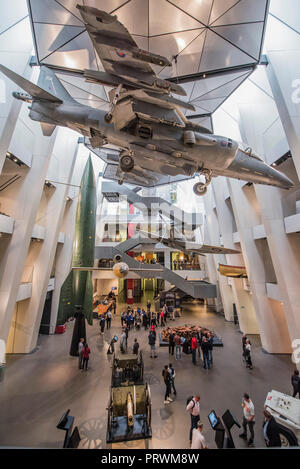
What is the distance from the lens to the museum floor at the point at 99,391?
5.53 metres

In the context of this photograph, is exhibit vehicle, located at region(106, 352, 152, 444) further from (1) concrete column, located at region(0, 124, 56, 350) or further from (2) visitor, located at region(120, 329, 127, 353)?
(1) concrete column, located at region(0, 124, 56, 350)

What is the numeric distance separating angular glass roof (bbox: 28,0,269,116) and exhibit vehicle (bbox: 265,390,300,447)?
11693 mm

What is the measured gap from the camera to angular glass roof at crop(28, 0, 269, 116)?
652 centimetres

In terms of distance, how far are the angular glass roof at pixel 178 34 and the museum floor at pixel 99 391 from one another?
12579mm

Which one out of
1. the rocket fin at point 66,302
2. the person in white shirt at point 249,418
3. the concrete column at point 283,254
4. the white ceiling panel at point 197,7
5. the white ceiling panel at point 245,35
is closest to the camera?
the person in white shirt at point 249,418

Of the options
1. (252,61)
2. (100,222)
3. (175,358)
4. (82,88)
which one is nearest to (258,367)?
(175,358)

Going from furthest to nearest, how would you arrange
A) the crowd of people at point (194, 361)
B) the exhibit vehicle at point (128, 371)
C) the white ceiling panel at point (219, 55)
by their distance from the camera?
the white ceiling panel at point (219, 55) → the exhibit vehicle at point (128, 371) → the crowd of people at point (194, 361)

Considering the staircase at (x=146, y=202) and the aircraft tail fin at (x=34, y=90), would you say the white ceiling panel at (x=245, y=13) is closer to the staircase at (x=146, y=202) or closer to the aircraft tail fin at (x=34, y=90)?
the aircraft tail fin at (x=34, y=90)

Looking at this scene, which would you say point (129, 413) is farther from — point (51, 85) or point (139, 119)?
point (51, 85)

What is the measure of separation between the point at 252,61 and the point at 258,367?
13509 millimetres

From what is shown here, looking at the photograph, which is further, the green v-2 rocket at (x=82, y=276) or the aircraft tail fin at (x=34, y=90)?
the green v-2 rocket at (x=82, y=276)

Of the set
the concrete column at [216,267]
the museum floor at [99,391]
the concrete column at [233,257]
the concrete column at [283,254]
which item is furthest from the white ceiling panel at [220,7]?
the concrete column at [216,267]

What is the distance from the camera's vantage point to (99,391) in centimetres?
757

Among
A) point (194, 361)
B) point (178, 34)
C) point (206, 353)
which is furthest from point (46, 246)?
point (178, 34)
